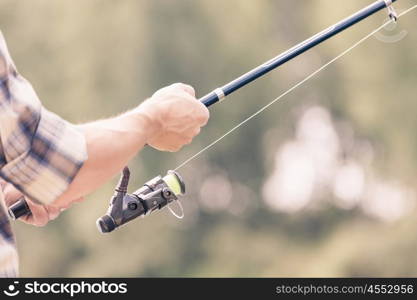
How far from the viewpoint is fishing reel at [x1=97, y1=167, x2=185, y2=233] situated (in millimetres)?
2168

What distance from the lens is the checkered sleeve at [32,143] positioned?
1600mm

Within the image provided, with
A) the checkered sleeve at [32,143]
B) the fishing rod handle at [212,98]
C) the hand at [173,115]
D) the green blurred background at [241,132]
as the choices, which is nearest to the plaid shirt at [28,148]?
the checkered sleeve at [32,143]

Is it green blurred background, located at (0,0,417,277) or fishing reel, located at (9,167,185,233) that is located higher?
green blurred background, located at (0,0,417,277)

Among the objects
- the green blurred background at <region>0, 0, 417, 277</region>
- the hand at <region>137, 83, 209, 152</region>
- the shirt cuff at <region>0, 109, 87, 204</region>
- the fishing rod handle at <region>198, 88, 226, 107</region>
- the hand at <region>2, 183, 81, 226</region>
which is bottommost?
the shirt cuff at <region>0, 109, 87, 204</region>

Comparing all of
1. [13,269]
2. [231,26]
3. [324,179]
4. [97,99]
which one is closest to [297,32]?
[231,26]

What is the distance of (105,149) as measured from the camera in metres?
1.76

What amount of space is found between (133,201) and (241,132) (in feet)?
21.8

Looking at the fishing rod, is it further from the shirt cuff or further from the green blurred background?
the green blurred background

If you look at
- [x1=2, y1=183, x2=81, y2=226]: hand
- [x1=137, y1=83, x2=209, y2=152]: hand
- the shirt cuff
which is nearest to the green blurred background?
[x1=2, y1=183, x2=81, y2=226]: hand

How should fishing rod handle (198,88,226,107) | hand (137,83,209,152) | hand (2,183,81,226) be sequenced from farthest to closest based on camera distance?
fishing rod handle (198,88,226,107) → hand (2,183,81,226) → hand (137,83,209,152)

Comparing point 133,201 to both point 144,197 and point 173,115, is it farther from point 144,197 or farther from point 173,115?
point 173,115

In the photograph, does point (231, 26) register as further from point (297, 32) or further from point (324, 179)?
point (324, 179)

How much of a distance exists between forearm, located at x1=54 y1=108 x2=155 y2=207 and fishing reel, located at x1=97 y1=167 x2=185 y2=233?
0.29 metres

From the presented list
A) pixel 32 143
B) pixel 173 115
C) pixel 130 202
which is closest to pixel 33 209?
pixel 130 202
